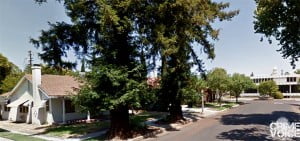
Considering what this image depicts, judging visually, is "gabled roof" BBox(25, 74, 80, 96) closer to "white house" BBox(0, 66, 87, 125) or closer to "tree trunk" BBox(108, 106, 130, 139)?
"white house" BBox(0, 66, 87, 125)

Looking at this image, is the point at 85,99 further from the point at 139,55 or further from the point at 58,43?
the point at 58,43

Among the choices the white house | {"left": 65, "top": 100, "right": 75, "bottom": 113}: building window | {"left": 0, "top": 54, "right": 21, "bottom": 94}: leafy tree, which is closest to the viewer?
the white house

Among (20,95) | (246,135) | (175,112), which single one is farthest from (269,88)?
(246,135)

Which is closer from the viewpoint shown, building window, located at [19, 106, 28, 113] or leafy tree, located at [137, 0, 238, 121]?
leafy tree, located at [137, 0, 238, 121]

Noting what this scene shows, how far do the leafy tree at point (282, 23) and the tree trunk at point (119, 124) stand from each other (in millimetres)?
10609

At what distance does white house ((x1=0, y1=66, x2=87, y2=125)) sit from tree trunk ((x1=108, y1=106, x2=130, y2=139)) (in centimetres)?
922

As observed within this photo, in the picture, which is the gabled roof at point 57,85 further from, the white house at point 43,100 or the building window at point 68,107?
the building window at point 68,107

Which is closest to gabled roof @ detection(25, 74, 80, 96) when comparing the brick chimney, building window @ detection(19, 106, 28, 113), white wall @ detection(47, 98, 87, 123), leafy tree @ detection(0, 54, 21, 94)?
the brick chimney

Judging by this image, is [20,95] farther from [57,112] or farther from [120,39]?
[120,39]

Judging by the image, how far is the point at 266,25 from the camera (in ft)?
72.0

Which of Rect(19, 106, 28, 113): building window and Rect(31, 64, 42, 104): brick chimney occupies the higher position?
Rect(31, 64, 42, 104): brick chimney

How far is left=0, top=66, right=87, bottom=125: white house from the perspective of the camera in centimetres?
Result: 2962

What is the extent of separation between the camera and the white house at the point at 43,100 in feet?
97.2

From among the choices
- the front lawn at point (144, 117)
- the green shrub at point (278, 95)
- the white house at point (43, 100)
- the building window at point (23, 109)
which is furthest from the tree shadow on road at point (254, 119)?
the green shrub at point (278, 95)
